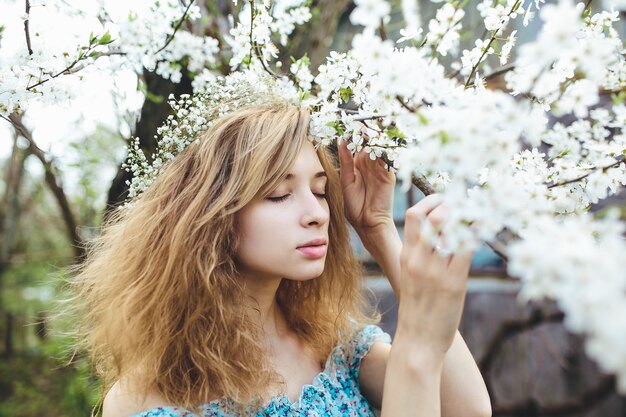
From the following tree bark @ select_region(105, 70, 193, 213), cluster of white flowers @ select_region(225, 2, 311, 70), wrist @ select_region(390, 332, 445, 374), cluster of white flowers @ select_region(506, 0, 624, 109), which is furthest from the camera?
tree bark @ select_region(105, 70, 193, 213)

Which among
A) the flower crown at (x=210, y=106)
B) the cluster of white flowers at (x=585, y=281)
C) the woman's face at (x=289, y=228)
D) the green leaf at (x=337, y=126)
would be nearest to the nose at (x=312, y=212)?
the woman's face at (x=289, y=228)

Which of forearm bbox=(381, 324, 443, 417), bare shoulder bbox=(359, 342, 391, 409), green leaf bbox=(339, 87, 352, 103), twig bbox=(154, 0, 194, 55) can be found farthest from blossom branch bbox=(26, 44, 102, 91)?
bare shoulder bbox=(359, 342, 391, 409)

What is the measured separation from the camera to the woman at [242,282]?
1.49 metres

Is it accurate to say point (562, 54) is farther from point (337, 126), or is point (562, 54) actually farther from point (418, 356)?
point (418, 356)

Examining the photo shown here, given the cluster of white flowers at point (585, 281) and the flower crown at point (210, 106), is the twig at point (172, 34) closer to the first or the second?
the flower crown at point (210, 106)

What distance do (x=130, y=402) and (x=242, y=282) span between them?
1.43 feet

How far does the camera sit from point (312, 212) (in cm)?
146

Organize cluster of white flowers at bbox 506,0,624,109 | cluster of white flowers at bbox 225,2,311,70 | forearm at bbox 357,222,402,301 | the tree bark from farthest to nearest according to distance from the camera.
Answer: the tree bark
forearm at bbox 357,222,402,301
cluster of white flowers at bbox 225,2,311,70
cluster of white flowers at bbox 506,0,624,109

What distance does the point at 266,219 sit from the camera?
1.48m

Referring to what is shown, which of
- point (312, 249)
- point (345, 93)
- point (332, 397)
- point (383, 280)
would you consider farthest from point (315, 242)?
point (383, 280)

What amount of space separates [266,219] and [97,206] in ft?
11.7

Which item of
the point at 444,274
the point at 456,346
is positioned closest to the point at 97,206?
the point at 456,346

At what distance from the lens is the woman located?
1.49 m

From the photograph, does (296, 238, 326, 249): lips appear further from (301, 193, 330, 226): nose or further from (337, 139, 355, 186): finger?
(337, 139, 355, 186): finger
